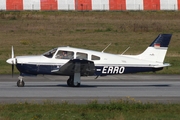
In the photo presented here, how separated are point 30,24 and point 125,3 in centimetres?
1368

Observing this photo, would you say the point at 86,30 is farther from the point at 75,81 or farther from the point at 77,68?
the point at 77,68

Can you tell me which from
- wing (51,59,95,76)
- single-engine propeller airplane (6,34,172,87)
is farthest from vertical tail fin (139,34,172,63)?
wing (51,59,95,76)

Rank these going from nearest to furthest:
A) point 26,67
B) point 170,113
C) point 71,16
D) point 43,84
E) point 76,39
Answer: point 170,113 → point 26,67 → point 43,84 → point 76,39 → point 71,16

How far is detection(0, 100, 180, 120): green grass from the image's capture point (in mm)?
12602

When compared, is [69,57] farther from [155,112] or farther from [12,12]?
[12,12]

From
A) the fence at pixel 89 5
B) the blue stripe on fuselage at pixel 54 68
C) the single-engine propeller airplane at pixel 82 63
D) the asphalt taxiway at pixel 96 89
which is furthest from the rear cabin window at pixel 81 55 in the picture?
the fence at pixel 89 5

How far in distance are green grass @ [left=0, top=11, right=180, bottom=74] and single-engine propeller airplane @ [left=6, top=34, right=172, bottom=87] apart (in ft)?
40.6

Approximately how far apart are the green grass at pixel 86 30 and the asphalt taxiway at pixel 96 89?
8.81 metres

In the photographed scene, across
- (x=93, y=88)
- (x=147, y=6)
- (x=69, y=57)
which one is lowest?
(x=93, y=88)

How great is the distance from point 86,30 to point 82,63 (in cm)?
2934

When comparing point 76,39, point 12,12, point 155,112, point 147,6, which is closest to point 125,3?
point 147,6

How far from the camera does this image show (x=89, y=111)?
13.8 m

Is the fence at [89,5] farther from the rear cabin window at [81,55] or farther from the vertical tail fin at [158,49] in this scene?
the rear cabin window at [81,55]

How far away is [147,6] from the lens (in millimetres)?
61594
